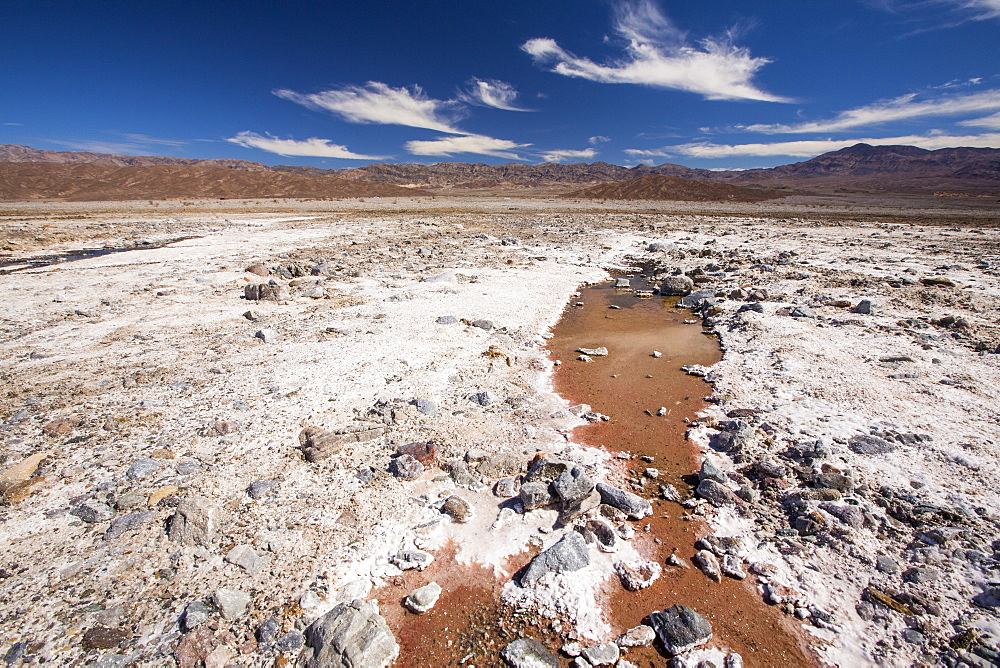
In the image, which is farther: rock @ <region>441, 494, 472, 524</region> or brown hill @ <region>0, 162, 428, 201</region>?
brown hill @ <region>0, 162, 428, 201</region>

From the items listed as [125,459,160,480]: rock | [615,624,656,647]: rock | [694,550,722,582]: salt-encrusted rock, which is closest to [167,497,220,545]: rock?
[125,459,160,480]: rock

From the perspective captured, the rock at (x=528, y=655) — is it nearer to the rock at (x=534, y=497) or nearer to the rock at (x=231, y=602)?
the rock at (x=534, y=497)

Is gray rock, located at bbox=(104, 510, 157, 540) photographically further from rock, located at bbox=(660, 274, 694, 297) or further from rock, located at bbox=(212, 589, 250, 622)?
rock, located at bbox=(660, 274, 694, 297)

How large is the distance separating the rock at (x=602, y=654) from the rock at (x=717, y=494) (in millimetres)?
1907

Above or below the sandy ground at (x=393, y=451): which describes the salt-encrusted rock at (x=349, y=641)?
below

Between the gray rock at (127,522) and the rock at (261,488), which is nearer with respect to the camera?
the gray rock at (127,522)

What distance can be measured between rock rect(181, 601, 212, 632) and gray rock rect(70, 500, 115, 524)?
1.49m

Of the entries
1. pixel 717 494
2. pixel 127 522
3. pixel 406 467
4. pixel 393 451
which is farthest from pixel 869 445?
pixel 127 522

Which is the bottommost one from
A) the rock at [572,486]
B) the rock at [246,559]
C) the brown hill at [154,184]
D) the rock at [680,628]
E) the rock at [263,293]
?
the rock at [680,628]

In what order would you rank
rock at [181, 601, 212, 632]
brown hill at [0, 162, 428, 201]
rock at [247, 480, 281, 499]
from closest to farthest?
rock at [181, 601, 212, 632] < rock at [247, 480, 281, 499] < brown hill at [0, 162, 428, 201]

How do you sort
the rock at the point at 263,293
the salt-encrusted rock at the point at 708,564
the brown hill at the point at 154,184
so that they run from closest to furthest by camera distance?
1. the salt-encrusted rock at the point at 708,564
2. the rock at the point at 263,293
3. the brown hill at the point at 154,184

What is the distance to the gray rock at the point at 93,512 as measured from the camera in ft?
11.8

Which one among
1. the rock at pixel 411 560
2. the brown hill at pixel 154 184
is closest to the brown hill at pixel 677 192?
the brown hill at pixel 154 184

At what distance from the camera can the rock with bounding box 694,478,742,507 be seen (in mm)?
→ 4078
